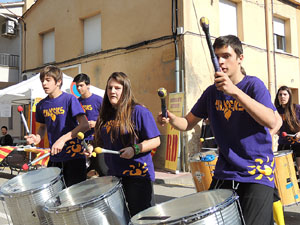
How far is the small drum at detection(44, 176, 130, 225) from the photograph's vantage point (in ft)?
7.39

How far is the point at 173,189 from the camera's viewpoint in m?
7.30

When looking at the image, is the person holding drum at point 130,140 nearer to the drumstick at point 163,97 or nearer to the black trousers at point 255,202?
the drumstick at point 163,97

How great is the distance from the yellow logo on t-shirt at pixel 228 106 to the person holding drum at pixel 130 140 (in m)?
0.69

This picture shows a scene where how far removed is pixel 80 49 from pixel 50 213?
36.7ft

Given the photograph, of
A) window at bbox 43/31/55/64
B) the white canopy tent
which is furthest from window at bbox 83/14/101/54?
the white canopy tent

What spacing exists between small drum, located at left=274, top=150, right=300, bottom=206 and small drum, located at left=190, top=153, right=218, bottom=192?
2.41ft

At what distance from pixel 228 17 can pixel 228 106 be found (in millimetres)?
9465

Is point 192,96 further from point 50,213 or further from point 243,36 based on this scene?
point 50,213

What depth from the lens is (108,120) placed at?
9.45ft

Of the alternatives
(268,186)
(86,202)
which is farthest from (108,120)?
(268,186)

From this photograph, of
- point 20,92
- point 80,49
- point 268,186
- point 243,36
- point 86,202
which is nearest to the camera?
point 268,186

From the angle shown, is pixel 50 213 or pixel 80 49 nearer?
pixel 50 213

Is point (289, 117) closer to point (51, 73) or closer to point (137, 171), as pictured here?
point (137, 171)

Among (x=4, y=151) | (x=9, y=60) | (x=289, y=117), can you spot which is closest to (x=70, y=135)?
(x=289, y=117)
